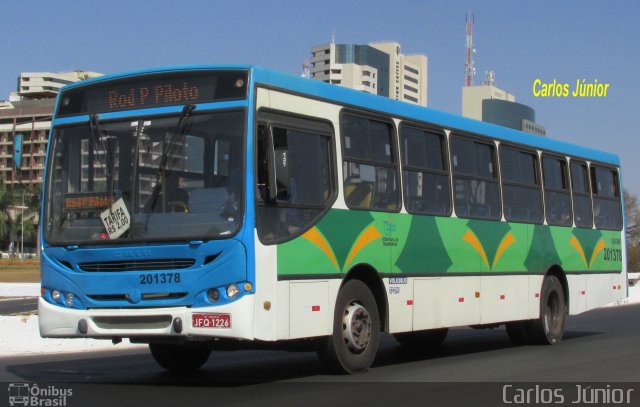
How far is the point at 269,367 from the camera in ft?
44.7

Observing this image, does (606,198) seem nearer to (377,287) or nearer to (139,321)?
(377,287)

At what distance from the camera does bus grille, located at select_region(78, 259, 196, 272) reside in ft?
34.2

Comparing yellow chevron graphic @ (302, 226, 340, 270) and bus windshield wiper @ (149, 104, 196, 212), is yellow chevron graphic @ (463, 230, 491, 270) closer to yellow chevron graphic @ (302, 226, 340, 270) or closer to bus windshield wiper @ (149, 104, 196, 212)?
yellow chevron graphic @ (302, 226, 340, 270)

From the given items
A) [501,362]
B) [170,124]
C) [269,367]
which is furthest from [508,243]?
[170,124]

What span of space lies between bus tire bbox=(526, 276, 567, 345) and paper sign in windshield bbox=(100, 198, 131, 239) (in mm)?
8592

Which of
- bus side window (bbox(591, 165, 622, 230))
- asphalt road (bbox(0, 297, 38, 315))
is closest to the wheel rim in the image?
bus side window (bbox(591, 165, 622, 230))

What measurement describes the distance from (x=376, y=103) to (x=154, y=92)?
3082 millimetres

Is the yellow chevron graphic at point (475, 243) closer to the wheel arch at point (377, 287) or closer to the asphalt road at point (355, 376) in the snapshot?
the asphalt road at point (355, 376)

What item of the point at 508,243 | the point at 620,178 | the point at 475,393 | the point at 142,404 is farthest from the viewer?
the point at 620,178

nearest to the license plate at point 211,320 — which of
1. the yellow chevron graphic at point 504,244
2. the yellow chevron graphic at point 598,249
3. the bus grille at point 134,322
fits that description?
the bus grille at point 134,322

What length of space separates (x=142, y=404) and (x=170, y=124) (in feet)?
9.57

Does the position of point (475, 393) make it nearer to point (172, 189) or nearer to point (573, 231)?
point (172, 189)

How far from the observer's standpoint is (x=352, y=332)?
11.9 m

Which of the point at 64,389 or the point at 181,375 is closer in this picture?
the point at 64,389
